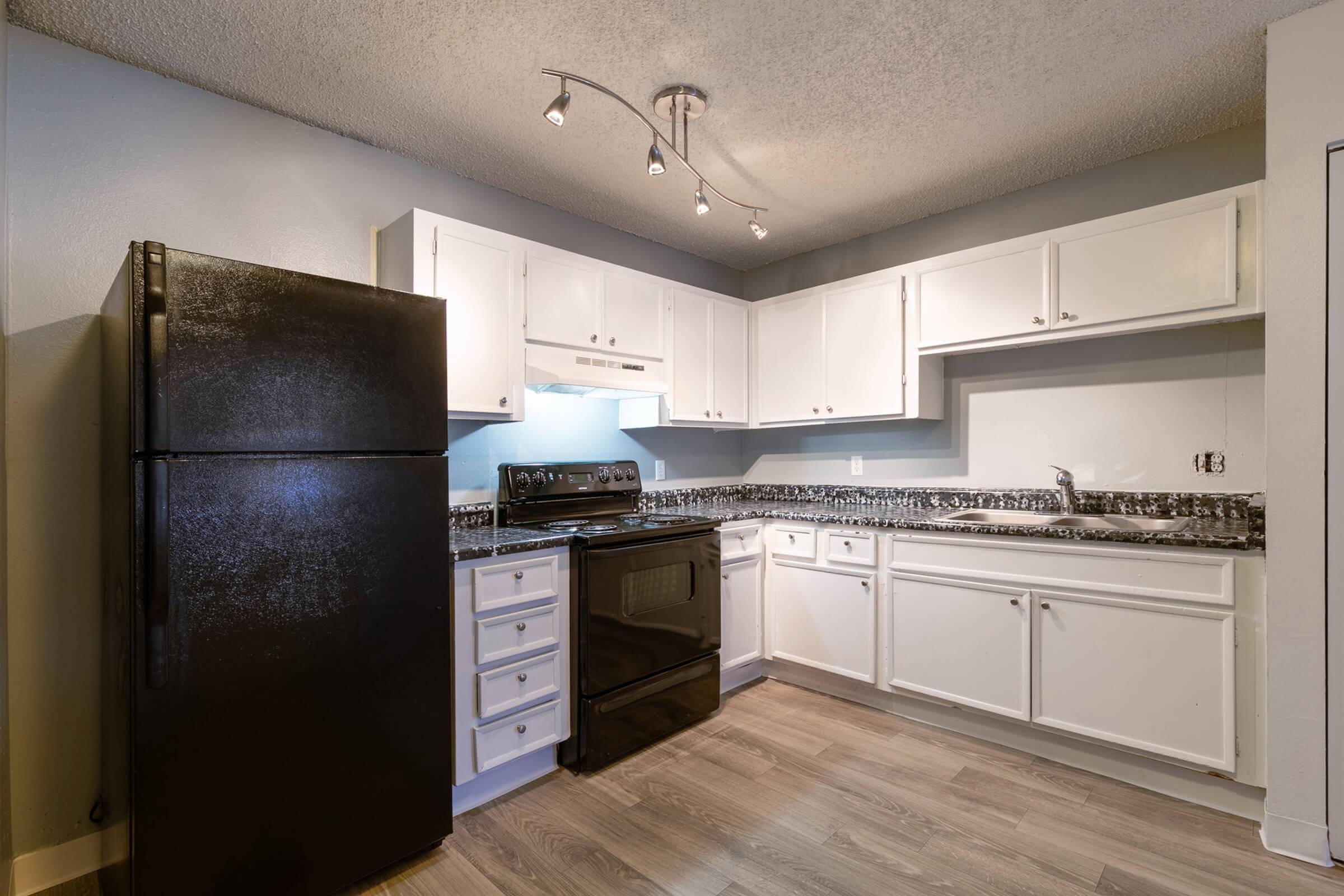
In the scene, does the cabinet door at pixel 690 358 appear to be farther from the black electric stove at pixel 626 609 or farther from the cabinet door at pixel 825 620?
the cabinet door at pixel 825 620

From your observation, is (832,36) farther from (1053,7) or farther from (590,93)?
(590,93)

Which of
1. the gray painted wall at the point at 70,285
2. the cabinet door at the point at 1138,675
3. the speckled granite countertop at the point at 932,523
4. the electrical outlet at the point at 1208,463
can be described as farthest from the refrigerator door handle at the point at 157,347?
the electrical outlet at the point at 1208,463

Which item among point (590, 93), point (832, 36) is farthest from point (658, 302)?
point (832, 36)

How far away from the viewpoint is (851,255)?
12.2ft

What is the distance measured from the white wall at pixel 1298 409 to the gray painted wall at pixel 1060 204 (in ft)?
2.30

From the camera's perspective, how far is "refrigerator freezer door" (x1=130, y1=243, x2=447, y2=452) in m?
1.45

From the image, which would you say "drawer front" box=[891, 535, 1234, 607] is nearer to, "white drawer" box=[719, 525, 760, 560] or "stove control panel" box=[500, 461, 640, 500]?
"white drawer" box=[719, 525, 760, 560]

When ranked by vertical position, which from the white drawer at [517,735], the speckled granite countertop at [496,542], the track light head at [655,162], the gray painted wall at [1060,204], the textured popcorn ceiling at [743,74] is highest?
the textured popcorn ceiling at [743,74]

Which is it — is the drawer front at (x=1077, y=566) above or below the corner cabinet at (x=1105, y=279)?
below

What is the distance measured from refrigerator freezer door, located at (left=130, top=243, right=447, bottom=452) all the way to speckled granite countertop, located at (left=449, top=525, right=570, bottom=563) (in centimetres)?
40

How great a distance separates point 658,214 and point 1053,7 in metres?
1.92

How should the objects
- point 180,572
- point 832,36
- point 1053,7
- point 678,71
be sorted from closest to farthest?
point 180,572 < point 1053,7 < point 832,36 < point 678,71

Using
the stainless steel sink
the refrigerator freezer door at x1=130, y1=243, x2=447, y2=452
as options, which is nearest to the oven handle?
the refrigerator freezer door at x1=130, y1=243, x2=447, y2=452

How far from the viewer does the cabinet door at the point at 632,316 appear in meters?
3.02
